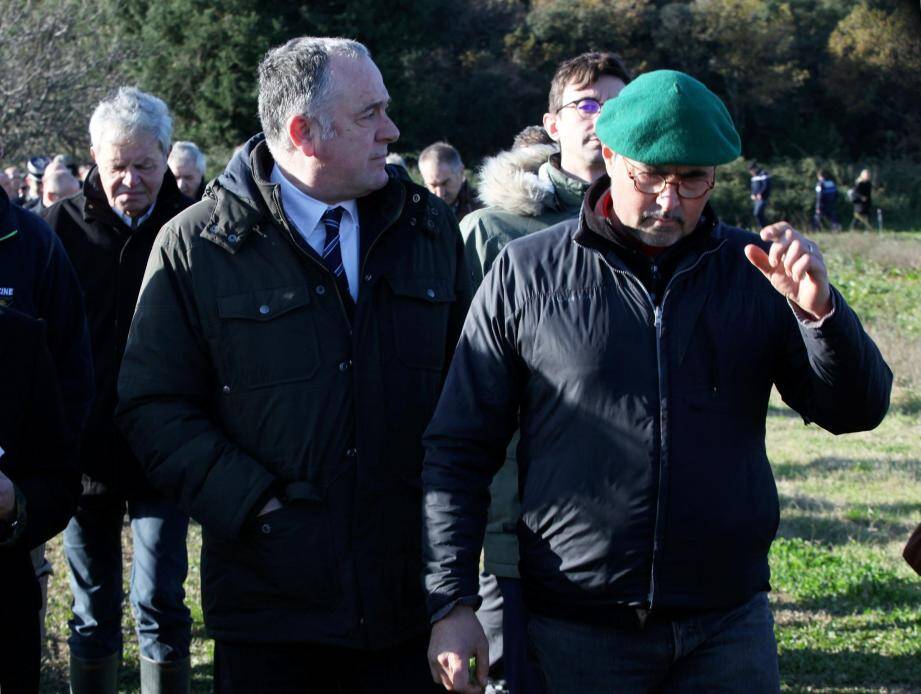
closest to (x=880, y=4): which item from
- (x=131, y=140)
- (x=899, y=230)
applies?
(x=899, y=230)

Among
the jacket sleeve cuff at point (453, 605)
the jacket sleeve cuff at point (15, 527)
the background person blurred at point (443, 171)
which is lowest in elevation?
the background person blurred at point (443, 171)

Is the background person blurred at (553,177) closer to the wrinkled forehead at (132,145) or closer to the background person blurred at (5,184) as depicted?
the wrinkled forehead at (132,145)

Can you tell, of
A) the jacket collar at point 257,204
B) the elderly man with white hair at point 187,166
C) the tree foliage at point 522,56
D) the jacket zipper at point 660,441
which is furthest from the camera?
the tree foliage at point 522,56

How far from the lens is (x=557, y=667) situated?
288 cm

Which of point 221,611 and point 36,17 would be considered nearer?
point 221,611

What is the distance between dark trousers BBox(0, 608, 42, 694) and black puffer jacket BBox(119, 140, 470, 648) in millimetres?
417

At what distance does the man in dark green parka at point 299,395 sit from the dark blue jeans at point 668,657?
0.47 m

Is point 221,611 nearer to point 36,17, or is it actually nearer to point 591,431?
point 591,431

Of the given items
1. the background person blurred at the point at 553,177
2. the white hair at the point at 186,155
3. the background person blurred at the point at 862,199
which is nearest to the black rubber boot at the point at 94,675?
the background person blurred at the point at 553,177

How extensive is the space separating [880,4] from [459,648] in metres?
46.5

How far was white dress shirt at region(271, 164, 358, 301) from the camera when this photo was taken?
3.18 meters

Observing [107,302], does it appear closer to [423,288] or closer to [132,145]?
[132,145]

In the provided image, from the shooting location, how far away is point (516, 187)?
13.5ft

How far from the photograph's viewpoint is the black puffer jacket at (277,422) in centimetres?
302
